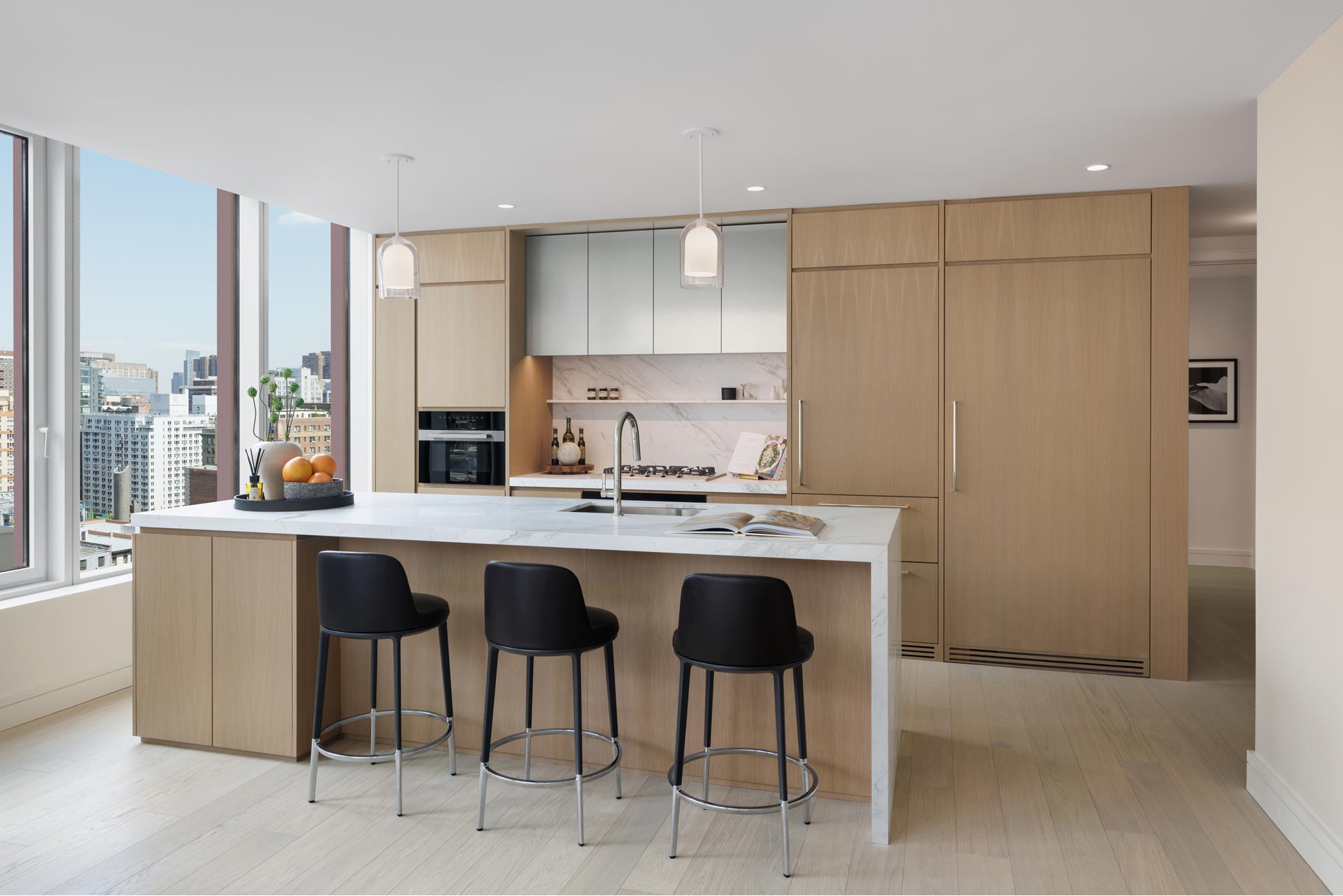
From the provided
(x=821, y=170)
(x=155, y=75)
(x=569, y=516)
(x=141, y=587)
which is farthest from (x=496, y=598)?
(x=821, y=170)

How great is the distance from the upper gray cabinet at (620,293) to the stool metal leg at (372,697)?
2.53 m

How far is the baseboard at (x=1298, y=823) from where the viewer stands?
2.34 meters

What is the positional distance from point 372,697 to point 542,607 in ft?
3.40

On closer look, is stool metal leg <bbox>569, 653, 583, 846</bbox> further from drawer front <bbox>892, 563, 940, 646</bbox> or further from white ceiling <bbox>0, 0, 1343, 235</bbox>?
drawer front <bbox>892, 563, 940, 646</bbox>

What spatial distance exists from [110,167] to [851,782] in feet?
14.7

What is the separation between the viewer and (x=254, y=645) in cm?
317

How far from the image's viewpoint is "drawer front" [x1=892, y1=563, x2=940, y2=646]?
4.57 meters

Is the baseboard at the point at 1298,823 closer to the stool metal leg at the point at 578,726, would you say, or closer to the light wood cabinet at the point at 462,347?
the stool metal leg at the point at 578,726

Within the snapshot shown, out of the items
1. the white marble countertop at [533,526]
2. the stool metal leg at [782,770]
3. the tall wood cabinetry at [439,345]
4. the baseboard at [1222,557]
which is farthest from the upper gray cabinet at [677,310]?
the baseboard at [1222,557]

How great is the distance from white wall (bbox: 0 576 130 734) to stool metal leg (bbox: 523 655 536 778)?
85.5 inches

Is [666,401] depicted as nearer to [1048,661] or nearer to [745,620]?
[1048,661]

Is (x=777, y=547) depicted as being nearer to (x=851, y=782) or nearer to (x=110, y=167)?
(x=851, y=782)

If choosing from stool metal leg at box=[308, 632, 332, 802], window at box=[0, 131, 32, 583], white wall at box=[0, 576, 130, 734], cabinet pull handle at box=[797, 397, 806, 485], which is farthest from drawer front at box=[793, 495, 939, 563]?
window at box=[0, 131, 32, 583]

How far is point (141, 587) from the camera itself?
3.31 m
